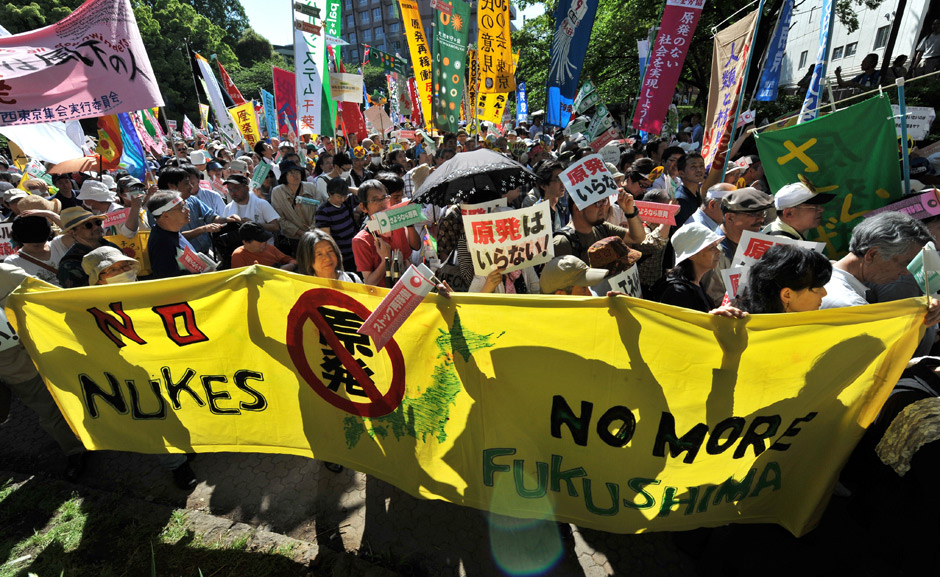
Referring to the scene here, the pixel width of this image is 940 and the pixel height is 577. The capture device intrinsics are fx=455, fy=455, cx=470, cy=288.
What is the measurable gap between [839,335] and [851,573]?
1.61m

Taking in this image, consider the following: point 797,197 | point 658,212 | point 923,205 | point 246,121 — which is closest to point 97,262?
point 658,212

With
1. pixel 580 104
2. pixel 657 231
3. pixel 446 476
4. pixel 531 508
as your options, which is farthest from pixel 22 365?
pixel 580 104

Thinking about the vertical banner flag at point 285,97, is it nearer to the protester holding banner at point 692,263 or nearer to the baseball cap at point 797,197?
the protester holding banner at point 692,263

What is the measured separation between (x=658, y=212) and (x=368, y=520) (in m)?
3.27

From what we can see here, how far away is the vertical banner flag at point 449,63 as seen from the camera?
27.5 feet

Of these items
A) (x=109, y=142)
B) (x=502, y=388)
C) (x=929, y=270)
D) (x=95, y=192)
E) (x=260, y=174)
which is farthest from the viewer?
(x=109, y=142)

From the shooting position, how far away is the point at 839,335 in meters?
1.97

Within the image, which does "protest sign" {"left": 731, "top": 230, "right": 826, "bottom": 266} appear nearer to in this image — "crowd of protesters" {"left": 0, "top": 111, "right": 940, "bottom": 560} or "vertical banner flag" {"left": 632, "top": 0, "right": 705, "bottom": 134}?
"crowd of protesters" {"left": 0, "top": 111, "right": 940, "bottom": 560}

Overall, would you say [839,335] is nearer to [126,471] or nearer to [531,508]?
[531,508]

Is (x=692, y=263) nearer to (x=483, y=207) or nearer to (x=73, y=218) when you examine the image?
(x=483, y=207)

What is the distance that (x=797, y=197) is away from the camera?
3.43 metres

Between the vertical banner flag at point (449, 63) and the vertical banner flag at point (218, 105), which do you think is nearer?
the vertical banner flag at point (449, 63)

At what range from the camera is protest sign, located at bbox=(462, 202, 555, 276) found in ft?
8.53

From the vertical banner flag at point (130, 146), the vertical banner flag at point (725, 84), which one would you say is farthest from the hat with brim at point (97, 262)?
the vertical banner flag at point (130, 146)
